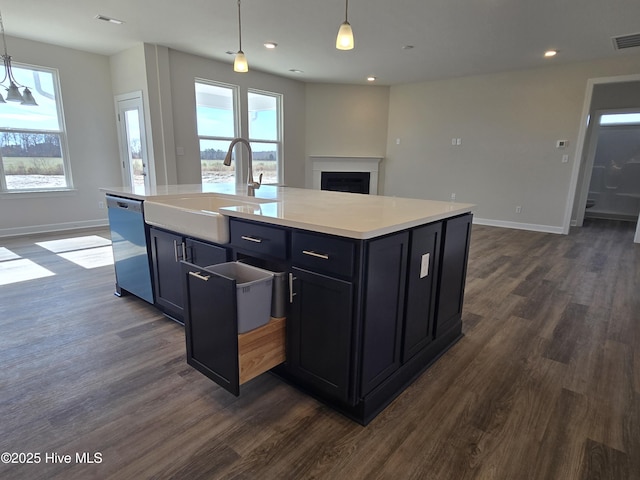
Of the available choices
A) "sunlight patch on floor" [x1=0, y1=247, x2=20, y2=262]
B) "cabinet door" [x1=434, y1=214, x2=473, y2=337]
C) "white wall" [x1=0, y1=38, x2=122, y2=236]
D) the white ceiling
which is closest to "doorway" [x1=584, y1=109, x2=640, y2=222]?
the white ceiling

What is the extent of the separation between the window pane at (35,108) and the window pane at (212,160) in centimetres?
205

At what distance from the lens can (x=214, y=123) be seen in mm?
5945

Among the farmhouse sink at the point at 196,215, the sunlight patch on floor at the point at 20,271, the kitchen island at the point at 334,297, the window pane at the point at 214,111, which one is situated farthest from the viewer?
the window pane at the point at 214,111

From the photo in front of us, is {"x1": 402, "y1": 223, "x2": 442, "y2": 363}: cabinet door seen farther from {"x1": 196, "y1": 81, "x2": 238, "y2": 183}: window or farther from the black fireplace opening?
the black fireplace opening

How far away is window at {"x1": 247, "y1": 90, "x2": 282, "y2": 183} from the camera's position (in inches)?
258

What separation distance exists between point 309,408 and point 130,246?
73.8 inches

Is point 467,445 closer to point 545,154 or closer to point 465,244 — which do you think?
point 465,244

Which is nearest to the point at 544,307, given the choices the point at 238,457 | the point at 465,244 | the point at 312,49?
the point at 465,244

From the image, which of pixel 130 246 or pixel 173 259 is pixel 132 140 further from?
pixel 173 259

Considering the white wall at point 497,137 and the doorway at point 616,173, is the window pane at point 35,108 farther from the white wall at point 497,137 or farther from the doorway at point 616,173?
the doorway at point 616,173

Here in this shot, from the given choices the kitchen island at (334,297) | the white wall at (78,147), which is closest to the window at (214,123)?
the white wall at (78,147)

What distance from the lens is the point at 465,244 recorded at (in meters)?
2.22

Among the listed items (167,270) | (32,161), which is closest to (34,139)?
(32,161)

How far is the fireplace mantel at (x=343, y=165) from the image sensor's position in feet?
24.6
